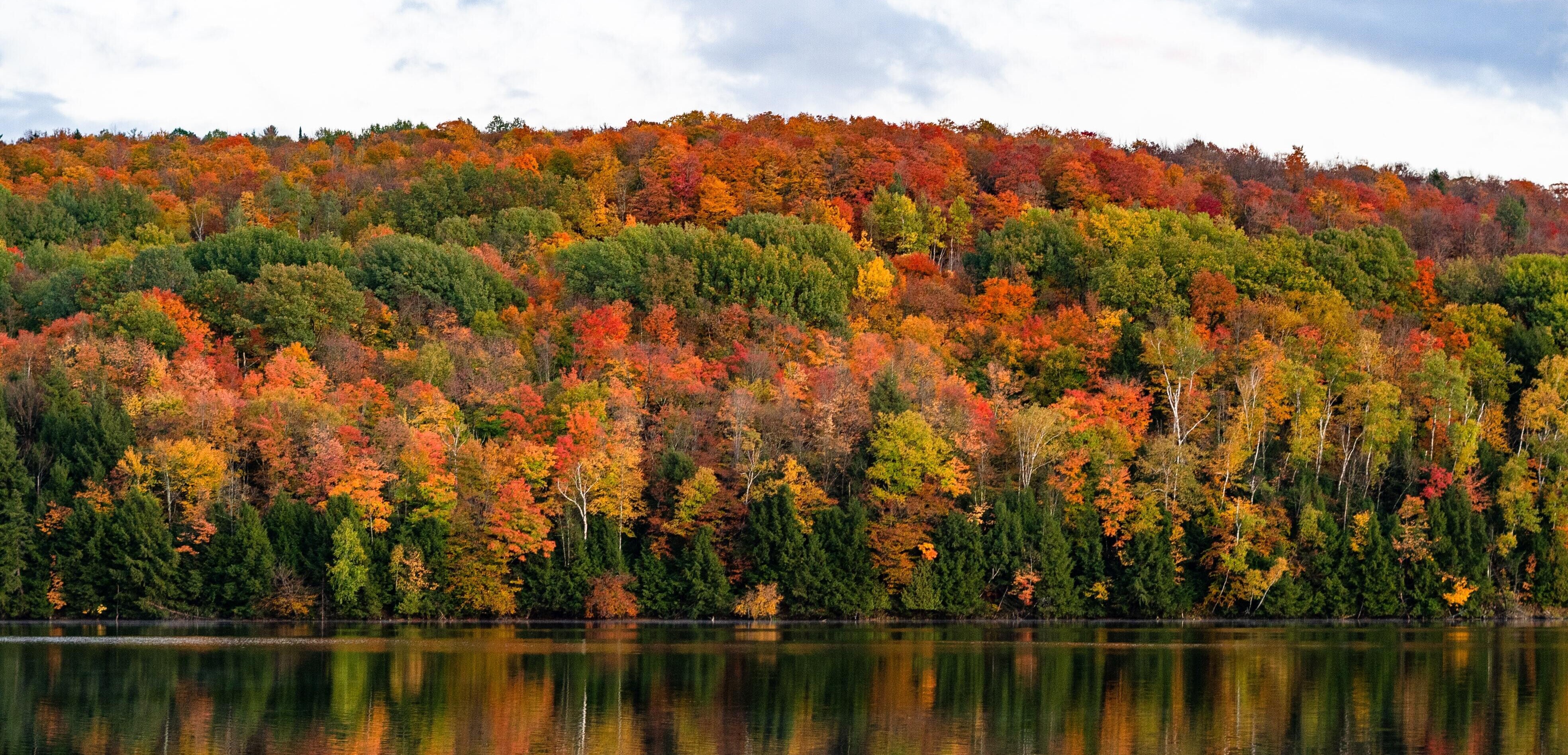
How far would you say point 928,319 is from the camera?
378ft

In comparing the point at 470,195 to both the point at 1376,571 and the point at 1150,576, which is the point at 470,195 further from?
the point at 1376,571

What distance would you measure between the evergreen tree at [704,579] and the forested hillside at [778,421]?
0.68 feet

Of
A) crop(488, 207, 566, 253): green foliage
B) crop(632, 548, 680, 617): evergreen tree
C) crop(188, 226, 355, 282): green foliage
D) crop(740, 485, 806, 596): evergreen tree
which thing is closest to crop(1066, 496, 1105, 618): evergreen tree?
crop(740, 485, 806, 596): evergreen tree

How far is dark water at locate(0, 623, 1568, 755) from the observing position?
136ft

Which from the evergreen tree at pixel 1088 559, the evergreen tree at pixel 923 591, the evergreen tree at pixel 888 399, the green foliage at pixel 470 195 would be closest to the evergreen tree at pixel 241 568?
the evergreen tree at pixel 923 591

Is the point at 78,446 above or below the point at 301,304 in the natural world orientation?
below

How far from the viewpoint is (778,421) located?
94.4 m

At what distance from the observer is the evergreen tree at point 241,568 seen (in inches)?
3273

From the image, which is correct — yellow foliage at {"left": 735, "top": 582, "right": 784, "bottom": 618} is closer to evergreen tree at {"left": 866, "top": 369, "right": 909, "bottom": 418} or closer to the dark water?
evergreen tree at {"left": 866, "top": 369, "right": 909, "bottom": 418}

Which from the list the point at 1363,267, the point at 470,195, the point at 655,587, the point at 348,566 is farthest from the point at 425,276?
the point at 1363,267

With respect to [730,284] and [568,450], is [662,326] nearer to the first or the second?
[730,284]

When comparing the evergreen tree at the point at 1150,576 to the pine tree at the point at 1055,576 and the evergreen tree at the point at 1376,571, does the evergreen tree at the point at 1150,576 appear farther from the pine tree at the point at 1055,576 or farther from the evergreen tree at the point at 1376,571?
the evergreen tree at the point at 1376,571

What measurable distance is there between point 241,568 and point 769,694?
4141 cm

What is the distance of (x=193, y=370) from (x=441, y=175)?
1996 inches
